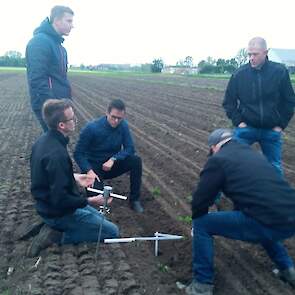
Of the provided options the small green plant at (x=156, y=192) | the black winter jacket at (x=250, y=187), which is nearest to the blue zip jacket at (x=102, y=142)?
the small green plant at (x=156, y=192)

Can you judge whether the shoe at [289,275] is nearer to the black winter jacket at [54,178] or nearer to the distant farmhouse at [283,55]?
the black winter jacket at [54,178]

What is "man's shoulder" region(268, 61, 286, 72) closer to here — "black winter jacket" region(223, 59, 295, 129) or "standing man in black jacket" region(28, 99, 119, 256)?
"black winter jacket" region(223, 59, 295, 129)

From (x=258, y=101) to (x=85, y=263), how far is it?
10.2ft

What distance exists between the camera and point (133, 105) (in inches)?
823

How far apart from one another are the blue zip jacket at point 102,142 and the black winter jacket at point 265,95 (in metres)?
1.71

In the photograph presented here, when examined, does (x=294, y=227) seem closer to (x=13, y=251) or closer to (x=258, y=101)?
(x=258, y=101)

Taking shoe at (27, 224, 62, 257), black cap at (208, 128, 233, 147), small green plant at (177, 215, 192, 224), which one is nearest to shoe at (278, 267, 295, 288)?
black cap at (208, 128, 233, 147)

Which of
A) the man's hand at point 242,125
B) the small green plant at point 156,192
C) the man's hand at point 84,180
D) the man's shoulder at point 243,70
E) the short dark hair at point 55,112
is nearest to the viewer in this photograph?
the short dark hair at point 55,112

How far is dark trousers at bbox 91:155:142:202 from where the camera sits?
21.1 ft

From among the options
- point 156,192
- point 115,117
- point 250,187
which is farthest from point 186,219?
point 250,187

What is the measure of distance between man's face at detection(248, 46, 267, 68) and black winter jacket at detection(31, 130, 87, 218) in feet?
8.66

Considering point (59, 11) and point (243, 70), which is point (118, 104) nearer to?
point (59, 11)

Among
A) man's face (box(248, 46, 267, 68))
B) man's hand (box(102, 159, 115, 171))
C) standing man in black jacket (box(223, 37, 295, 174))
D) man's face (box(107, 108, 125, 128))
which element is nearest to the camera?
man's face (box(248, 46, 267, 68))

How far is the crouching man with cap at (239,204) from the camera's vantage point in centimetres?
382
